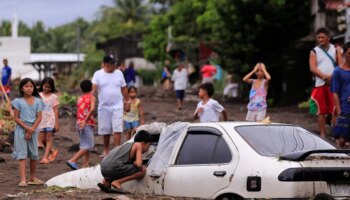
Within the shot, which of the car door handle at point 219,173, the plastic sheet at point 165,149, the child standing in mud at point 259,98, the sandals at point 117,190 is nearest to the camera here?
the car door handle at point 219,173

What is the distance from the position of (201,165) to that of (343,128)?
3249mm

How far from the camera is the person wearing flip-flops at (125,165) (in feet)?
31.2

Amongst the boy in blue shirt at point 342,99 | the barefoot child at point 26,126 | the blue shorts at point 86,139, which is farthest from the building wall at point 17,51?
the boy in blue shirt at point 342,99

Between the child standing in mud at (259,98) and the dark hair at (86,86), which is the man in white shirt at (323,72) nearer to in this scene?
the child standing in mud at (259,98)

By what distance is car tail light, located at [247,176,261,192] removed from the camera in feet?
26.6

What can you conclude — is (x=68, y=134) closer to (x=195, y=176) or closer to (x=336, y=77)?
(x=336, y=77)

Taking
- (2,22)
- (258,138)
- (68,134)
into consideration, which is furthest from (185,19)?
(2,22)

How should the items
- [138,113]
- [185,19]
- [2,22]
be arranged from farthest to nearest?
1. [2,22]
2. [185,19]
3. [138,113]

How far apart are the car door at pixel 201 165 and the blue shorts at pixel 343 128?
9.57 feet

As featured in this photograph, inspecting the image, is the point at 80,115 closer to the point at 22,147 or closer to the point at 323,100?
the point at 22,147

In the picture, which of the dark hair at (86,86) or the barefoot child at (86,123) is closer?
the barefoot child at (86,123)

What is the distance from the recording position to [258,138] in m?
8.76

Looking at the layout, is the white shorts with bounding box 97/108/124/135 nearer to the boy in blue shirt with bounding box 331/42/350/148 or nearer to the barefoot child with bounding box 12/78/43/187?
the barefoot child with bounding box 12/78/43/187

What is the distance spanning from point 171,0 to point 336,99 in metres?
48.9
